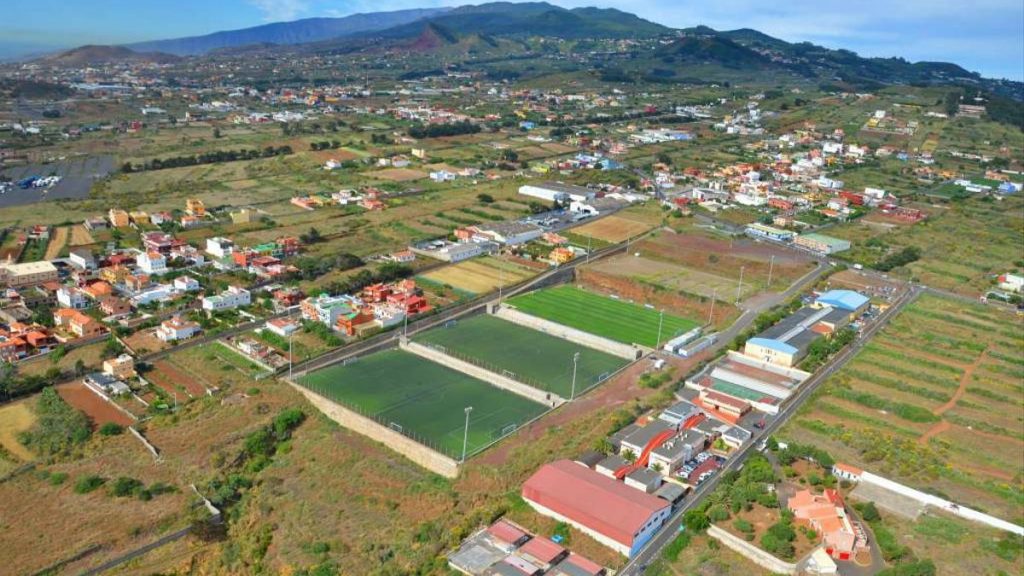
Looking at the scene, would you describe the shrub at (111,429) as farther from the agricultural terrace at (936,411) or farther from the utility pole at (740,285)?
the utility pole at (740,285)

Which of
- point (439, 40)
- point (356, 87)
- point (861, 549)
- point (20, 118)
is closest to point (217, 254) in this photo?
point (861, 549)

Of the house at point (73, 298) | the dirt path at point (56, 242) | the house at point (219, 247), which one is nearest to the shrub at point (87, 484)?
the house at point (73, 298)

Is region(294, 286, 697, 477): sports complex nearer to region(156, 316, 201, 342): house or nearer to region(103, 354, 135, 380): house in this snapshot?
region(156, 316, 201, 342): house

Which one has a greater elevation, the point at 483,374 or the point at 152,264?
the point at 152,264

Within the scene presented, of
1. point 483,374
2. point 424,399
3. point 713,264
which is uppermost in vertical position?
point 713,264

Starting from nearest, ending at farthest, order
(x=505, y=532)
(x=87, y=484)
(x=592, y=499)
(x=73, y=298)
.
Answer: (x=505, y=532) < (x=592, y=499) < (x=87, y=484) < (x=73, y=298)

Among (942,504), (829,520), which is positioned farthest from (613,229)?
(829,520)

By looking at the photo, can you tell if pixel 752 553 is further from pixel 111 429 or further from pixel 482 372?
pixel 111 429
